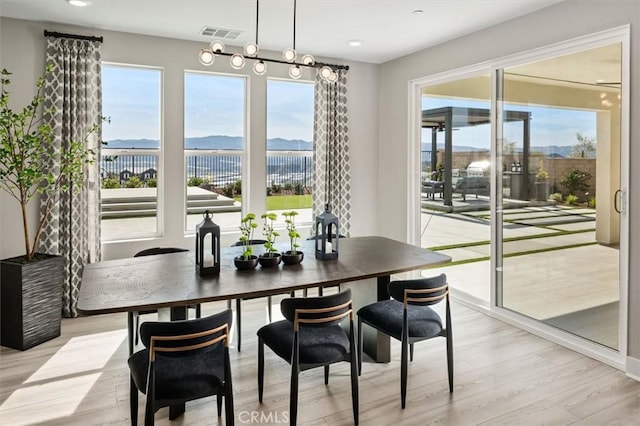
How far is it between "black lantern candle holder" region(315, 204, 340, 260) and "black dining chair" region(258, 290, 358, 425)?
0.63 metres

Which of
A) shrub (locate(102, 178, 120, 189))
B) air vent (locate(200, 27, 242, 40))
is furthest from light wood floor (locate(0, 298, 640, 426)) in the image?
air vent (locate(200, 27, 242, 40))

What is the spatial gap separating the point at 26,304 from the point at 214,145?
2505mm

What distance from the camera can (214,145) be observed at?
17.1ft

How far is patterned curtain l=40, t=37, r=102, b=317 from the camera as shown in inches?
169

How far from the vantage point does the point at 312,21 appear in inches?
167

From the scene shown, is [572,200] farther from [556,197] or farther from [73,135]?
[73,135]

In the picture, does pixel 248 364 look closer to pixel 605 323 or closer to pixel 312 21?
pixel 605 323

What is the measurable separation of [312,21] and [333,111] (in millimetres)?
1501

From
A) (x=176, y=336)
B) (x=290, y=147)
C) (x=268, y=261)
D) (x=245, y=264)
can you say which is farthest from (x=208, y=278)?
(x=290, y=147)

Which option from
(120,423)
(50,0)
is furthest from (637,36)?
(50,0)

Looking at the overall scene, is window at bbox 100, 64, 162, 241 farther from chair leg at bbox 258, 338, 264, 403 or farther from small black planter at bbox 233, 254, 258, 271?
chair leg at bbox 258, 338, 264, 403

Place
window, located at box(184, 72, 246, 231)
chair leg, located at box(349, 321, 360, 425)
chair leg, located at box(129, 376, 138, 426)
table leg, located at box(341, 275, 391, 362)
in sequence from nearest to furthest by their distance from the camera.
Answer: chair leg, located at box(129, 376, 138, 426), chair leg, located at box(349, 321, 360, 425), table leg, located at box(341, 275, 391, 362), window, located at box(184, 72, 246, 231)

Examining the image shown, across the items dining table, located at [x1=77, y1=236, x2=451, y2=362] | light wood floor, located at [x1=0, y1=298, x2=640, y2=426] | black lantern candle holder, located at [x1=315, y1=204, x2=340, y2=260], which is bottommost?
light wood floor, located at [x1=0, y1=298, x2=640, y2=426]

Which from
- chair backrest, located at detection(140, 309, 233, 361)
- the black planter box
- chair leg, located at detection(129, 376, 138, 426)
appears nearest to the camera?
chair backrest, located at detection(140, 309, 233, 361)
